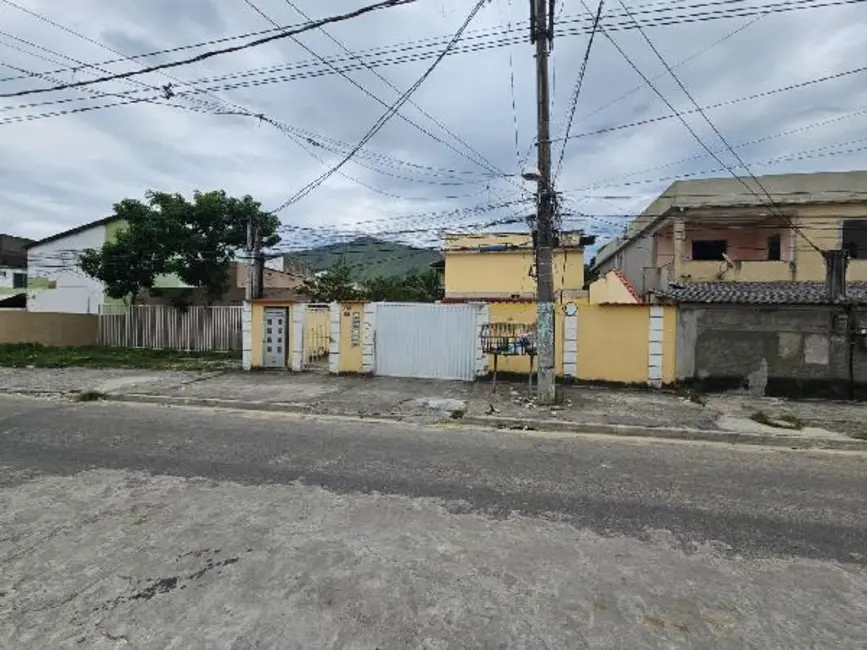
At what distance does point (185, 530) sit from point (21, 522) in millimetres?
1354

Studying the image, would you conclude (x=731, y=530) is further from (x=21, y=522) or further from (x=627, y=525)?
(x=21, y=522)

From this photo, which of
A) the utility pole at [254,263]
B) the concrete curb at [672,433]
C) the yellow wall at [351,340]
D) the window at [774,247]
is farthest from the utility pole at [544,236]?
the window at [774,247]

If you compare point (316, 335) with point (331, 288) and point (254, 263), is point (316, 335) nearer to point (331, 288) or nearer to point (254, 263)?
point (254, 263)

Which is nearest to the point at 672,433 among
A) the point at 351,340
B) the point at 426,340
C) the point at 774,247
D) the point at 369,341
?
the point at 426,340

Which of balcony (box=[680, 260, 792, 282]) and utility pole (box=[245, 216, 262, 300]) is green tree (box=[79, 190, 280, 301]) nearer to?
utility pole (box=[245, 216, 262, 300])

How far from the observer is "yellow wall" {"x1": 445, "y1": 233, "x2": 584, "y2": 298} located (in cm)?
2491

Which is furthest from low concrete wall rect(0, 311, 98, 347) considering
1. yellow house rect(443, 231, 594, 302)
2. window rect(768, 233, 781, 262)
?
window rect(768, 233, 781, 262)

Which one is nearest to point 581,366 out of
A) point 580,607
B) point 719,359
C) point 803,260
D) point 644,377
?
point 644,377

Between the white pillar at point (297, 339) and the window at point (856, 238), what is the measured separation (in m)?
20.1

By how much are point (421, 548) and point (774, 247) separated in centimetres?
2199

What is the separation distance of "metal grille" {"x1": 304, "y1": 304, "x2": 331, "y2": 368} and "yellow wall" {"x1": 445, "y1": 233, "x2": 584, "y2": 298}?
32.2 feet

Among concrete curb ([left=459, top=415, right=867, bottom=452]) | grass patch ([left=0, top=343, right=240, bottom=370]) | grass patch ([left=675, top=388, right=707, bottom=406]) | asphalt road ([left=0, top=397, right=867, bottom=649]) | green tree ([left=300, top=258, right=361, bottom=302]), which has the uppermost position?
green tree ([left=300, top=258, right=361, bottom=302])

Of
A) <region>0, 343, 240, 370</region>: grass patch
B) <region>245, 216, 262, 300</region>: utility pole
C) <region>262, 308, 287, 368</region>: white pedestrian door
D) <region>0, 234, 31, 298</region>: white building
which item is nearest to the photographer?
<region>262, 308, 287, 368</region>: white pedestrian door

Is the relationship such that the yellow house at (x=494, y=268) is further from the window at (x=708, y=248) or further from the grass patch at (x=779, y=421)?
the grass patch at (x=779, y=421)
